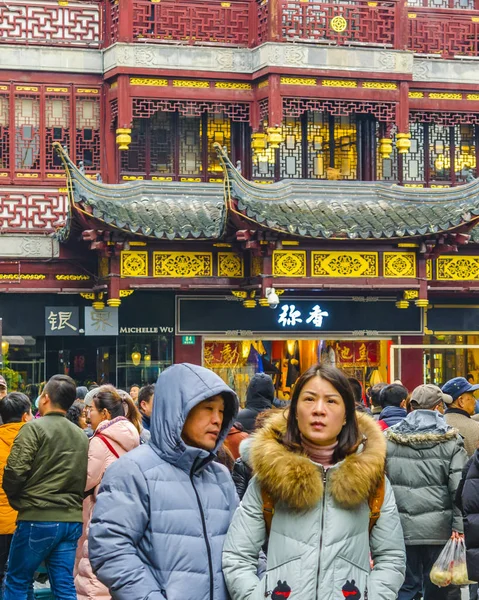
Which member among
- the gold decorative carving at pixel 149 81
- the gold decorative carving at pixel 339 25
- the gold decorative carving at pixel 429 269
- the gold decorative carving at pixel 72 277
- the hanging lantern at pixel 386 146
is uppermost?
the gold decorative carving at pixel 339 25

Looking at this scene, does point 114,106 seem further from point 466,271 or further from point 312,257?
point 466,271

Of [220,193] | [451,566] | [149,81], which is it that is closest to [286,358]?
[220,193]

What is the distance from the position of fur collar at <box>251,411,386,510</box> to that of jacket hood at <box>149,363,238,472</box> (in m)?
0.28

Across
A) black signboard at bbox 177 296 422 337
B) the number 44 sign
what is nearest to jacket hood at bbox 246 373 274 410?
black signboard at bbox 177 296 422 337

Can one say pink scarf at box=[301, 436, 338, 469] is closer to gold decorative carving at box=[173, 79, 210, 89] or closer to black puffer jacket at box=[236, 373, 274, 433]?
black puffer jacket at box=[236, 373, 274, 433]

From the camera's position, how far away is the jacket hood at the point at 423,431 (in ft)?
31.2

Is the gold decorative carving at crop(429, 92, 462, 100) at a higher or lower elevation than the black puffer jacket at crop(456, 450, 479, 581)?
higher

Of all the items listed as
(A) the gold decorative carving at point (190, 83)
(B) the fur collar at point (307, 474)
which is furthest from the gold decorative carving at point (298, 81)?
(B) the fur collar at point (307, 474)

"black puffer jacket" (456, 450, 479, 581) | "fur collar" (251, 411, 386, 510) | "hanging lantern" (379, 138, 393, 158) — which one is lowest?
"black puffer jacket" (456, 450, 479, 581)

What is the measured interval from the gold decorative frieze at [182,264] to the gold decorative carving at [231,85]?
10.2 ft

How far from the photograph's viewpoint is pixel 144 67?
23750 mm

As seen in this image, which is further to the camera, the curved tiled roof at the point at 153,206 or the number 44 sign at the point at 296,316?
the number 44 sign at the point at 296,316

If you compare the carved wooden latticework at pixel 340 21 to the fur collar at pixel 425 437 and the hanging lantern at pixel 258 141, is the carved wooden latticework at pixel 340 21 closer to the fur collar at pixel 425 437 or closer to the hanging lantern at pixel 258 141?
the hanging lantern at pixel 258 141

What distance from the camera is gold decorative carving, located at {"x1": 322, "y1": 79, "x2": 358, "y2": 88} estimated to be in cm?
2420
